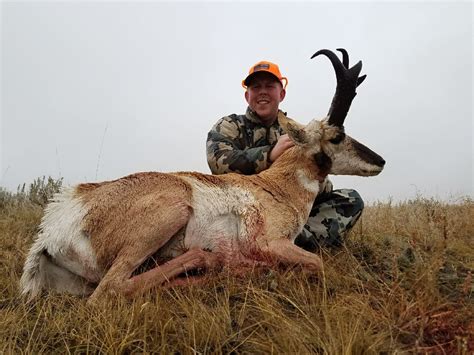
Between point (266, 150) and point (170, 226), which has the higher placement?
point (266, 150)

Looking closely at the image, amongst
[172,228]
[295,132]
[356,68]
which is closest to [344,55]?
[356,68]

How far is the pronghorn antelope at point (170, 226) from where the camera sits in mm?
3289

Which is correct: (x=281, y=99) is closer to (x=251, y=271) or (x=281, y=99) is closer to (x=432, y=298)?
(x=251, y=271)

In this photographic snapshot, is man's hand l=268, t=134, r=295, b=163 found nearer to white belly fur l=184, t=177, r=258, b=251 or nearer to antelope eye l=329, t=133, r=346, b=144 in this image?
antelope eye l=329, t=133, r=346, b=144

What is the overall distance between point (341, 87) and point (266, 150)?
4.12 feet

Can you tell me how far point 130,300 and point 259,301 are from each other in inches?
42.8

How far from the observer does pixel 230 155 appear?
513 centimetres

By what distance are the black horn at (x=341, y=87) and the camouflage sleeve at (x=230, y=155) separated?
0.97 metres

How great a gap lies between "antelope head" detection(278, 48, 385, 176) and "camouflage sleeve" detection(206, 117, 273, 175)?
0.63 m

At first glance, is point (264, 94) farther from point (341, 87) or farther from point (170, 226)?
point (170, 226)

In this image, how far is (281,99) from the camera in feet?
20.6

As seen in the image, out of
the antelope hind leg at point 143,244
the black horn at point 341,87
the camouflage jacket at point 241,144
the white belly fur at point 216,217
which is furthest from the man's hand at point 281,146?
the antelope hind leg at point 143,244

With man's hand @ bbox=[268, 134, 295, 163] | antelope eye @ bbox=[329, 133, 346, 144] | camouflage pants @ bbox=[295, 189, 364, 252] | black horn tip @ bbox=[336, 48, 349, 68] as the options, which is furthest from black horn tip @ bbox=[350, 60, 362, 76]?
camouflage pants @ bbox=[295, 189, 364, 252]

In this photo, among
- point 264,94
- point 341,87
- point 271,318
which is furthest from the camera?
point 264,94
